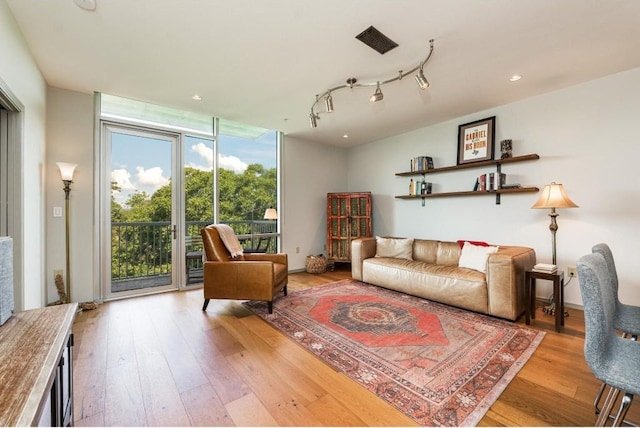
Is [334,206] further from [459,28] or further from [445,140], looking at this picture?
[459,28]

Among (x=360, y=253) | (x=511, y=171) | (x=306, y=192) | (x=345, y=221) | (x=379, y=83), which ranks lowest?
(x=360, y=253)

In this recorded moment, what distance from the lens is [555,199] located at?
2.77 meters

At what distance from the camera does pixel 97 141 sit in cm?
328

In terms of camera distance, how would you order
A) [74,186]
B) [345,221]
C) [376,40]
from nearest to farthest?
[376,40]
[74,186]
[345,221]

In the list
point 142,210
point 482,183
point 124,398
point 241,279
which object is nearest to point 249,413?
point 124,398

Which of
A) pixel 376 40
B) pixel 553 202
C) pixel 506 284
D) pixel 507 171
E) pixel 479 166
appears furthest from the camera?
pixel 479 166

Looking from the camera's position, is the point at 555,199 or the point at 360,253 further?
the point at 360,253

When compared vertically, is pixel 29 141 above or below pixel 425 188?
above

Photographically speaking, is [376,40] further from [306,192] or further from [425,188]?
[306,192]

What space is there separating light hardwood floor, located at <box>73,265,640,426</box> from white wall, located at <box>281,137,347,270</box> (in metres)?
2.40

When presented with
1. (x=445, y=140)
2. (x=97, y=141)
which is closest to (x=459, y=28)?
(x=445, y=140)

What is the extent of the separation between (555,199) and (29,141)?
5000 millimetres

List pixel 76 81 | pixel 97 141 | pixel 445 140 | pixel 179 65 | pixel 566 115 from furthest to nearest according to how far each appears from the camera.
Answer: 1. pixel 445 140
2. pixel 97 141
3. pixel 566 115
4. pixel 76 81
5. pixel 179 65

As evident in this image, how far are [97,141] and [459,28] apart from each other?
157 inches
